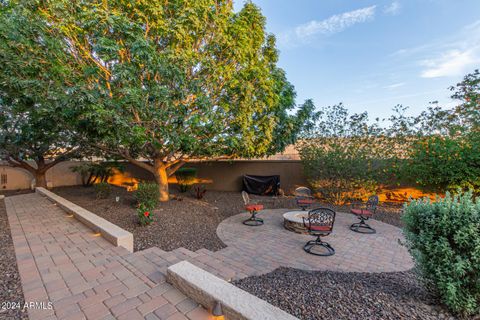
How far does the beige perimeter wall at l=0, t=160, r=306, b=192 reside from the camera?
10109 millimetres

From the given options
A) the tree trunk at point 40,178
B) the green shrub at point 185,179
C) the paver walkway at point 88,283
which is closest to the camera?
the paver walkway at point 88,283

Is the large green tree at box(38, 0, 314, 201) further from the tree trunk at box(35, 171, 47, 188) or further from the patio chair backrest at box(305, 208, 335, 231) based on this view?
the tree trunk at box(35, 171, 47, 188)

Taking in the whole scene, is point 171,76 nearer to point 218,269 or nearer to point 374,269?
point 218,269

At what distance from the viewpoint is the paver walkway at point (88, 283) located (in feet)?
6.76

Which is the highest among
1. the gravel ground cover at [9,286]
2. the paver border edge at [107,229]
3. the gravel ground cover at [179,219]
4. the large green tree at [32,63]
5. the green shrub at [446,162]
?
the large green tree at [32,63]

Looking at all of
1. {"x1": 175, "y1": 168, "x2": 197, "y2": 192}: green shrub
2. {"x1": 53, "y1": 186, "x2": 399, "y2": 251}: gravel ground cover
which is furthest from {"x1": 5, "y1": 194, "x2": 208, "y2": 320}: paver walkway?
{"x1": 175, "y1": 168, "x2": 197, "y2": 192}: green shrub

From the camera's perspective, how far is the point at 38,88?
14.9ft

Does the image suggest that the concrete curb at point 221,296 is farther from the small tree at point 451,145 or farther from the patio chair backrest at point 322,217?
the small tree at point 451,145

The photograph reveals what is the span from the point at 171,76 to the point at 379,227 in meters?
6.60

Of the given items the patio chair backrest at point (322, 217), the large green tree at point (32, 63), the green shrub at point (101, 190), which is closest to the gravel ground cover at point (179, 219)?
the green shrub at point (101, 190)

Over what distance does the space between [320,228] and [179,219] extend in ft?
12.6

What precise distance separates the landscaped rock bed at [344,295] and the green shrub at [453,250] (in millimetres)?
238

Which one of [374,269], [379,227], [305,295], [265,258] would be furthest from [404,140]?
[305,295]

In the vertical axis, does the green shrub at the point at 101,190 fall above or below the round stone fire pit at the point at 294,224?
above
